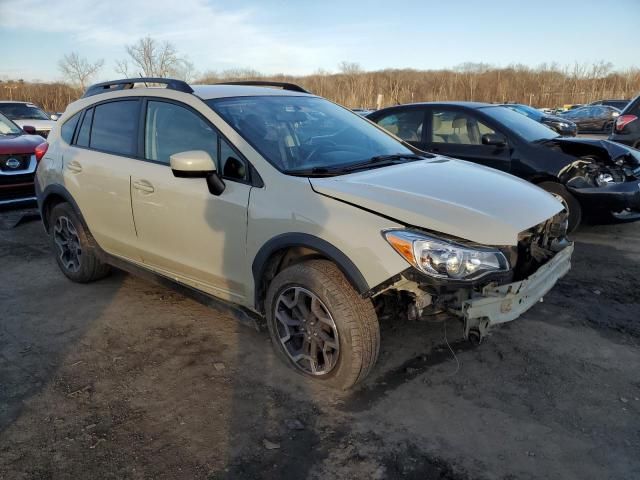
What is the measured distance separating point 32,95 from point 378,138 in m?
43.5

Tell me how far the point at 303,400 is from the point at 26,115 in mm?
14477

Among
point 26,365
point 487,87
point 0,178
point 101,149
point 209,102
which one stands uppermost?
point 487,87

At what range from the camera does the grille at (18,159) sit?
298 inches

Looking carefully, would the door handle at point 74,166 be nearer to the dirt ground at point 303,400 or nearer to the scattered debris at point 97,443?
the dirt ground at point 303,400

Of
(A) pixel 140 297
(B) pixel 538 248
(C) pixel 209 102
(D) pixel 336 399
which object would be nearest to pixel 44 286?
(A) pixel 140 297

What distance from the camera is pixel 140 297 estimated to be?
4.54 m

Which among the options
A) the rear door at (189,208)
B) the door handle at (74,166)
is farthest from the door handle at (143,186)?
the door handle at (74,166)

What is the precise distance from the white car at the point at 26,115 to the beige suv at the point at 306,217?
10639 mm

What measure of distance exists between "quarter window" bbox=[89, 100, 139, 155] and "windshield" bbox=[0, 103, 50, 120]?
1148 cm

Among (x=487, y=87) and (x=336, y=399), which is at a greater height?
(x=487, y=87)

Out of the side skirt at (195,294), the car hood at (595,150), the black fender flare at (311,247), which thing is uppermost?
the car hood at (595,150)

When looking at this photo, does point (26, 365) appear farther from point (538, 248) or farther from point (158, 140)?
point (538, 248)

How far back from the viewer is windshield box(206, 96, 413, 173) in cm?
331

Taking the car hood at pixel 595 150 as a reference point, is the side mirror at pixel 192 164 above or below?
below
